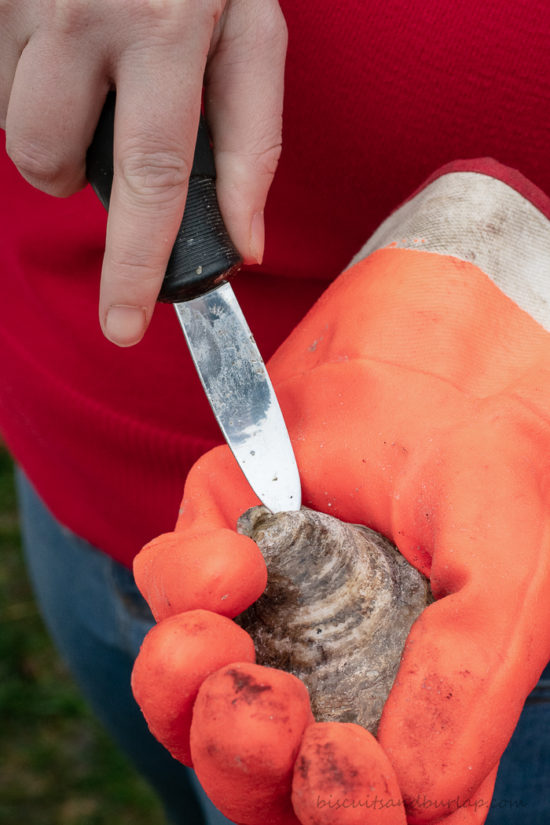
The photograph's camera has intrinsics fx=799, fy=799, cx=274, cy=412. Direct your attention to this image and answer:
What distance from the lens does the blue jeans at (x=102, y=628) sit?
1.29 m

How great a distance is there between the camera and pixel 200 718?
24.2 inches

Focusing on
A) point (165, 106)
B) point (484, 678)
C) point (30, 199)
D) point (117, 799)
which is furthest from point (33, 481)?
point (117, 799)

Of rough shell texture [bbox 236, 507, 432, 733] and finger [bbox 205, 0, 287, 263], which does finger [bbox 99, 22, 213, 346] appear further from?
rough shell texture [bbox 236, 507, 432, 733]

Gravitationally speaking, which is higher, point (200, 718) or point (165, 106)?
point (165, 106)

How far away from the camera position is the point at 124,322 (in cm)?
85

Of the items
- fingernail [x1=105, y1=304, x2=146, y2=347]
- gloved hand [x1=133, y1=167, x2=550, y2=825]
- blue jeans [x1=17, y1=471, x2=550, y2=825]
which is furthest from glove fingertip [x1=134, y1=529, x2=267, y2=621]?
blue jeans [x1=17, y1=471, x2=550, y2=825]

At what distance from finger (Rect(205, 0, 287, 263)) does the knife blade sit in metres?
0.02

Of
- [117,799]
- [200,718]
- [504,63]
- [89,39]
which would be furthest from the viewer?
[117,799]

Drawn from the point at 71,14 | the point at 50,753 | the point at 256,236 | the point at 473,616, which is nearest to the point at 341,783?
the point at 473,616

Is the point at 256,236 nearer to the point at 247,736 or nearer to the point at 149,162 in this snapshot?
the point at 149,162

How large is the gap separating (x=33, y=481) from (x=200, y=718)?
0.90m

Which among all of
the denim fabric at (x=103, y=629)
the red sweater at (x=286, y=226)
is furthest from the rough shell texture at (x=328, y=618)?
the denim fabric at (x=103, y=629)

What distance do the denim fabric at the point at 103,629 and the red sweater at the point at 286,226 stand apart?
0.06m

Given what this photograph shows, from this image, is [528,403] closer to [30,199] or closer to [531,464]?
[531,464]
